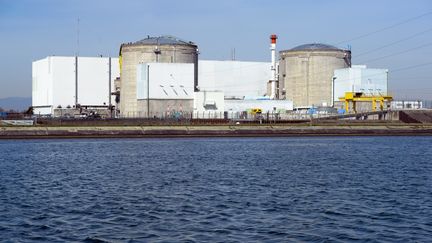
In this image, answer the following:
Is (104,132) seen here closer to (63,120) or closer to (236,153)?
(63,120)

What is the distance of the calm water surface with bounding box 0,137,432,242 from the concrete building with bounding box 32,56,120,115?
206ft

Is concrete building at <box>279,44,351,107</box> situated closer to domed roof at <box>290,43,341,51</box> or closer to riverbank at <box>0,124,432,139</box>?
domed roof at <box>290,43,341,51</box>

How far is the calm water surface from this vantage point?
56.4 ft

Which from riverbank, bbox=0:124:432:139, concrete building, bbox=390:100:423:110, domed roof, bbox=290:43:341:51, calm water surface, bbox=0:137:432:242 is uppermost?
domed roof, bbox=290:43:341:51

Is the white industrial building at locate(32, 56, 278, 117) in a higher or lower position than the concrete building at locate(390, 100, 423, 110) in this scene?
higher

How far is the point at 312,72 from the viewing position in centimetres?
10162

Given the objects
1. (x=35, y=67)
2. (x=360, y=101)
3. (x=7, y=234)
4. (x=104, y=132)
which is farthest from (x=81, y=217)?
(x=35, y=67)

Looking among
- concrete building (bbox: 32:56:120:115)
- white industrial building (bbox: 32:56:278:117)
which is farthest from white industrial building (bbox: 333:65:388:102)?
concrete building (bbox: 32:56:120:115)

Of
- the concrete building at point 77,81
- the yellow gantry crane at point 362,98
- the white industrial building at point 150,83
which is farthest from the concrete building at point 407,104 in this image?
the concrete building at point 77,81

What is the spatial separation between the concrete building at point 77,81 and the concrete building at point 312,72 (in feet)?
90.7

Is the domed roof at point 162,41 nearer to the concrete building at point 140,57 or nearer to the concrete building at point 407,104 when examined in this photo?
the concrete building at point 140,57

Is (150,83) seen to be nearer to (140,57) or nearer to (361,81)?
(140,57)

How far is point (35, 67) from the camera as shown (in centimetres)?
11456

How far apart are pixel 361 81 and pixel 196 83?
23889mm
